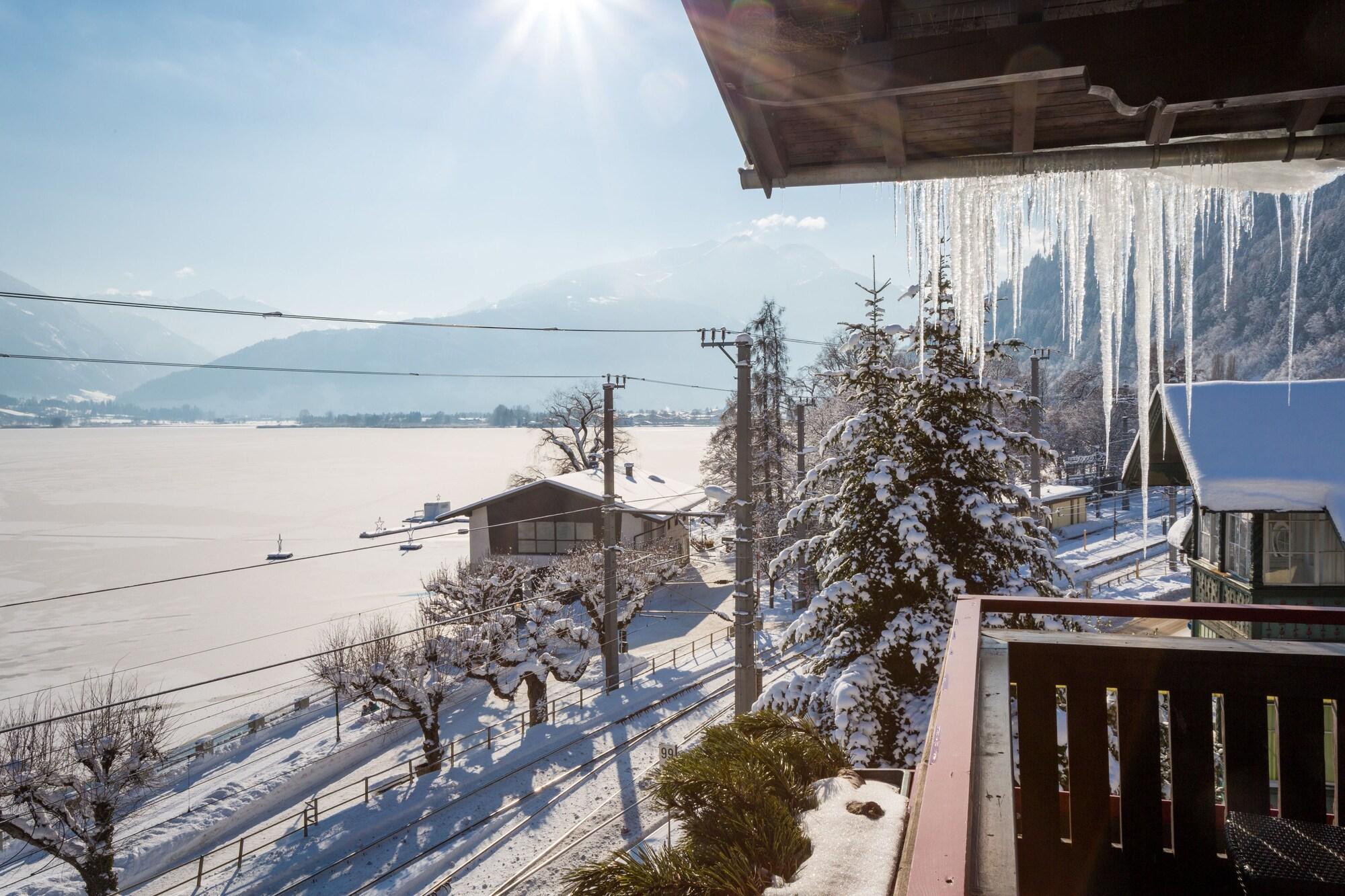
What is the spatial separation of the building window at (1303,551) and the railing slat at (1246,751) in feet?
35.2

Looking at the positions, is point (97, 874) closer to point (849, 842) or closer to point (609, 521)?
point (609, 521)

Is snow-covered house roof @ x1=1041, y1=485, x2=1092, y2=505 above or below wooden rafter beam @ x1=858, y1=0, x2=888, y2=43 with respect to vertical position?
below

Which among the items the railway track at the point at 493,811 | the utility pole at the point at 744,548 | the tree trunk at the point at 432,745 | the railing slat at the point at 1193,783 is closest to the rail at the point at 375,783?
the tree trunk at the point at 432,745

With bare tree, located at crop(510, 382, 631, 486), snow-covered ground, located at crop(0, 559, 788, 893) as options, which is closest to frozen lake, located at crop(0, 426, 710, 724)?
snow-covered ground, located at crop(0, 559, 788, 893)

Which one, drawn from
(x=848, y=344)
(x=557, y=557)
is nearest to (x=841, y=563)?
(x=848, y=344)

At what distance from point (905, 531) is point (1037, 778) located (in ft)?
18.7

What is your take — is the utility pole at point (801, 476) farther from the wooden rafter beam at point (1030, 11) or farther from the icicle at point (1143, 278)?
the wooden rafter beam at point (1030, 11)

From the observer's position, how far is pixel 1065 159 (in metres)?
3.40

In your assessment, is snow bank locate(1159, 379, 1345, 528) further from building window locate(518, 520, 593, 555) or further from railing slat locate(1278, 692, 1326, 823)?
building window locate(518, 520, 593, 555)

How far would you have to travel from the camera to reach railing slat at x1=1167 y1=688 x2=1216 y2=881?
111 inches

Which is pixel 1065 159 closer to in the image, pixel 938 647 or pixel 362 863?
pixel 938 647

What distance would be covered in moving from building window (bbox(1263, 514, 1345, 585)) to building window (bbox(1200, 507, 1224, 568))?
125 cm

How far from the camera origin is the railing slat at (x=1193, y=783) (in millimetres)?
2814

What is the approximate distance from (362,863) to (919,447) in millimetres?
11148
